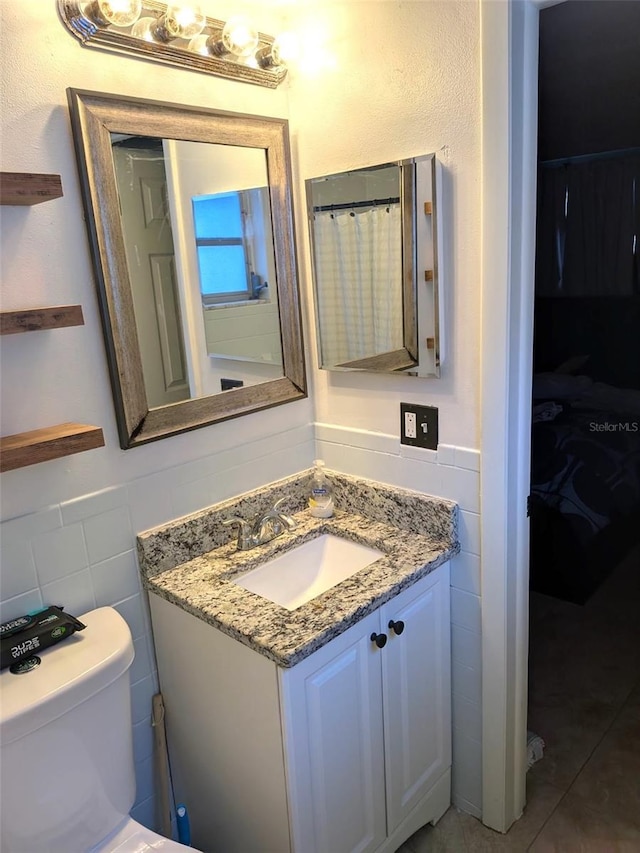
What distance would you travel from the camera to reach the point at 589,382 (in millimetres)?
2973

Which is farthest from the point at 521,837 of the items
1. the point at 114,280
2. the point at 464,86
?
the point at 464,86

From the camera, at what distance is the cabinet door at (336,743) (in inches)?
50.2

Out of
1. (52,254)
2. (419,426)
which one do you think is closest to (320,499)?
(419,426)

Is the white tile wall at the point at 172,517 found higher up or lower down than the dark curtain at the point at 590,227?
lower down

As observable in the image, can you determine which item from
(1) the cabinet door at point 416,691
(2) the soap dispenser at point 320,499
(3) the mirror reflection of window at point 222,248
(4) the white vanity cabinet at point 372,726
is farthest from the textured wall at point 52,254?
(1) the cabinet door at point 416,691

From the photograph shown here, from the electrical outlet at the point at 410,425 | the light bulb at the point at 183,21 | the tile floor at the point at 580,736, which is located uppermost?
the light bulb at the point at 183,21

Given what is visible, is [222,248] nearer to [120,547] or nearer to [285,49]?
[285,49]

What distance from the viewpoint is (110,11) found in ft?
4.06

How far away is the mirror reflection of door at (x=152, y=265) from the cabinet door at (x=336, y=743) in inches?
28.7

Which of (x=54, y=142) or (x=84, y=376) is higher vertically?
(x=54, y=142)

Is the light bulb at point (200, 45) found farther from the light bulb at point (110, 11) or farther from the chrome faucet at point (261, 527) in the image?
the chrome faucet at point (261, 527)

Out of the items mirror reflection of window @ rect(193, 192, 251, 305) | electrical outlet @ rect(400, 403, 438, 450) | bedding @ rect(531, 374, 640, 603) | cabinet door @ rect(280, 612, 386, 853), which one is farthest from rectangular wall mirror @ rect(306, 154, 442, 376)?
bedding @ rect(531, 374, 640, 603)

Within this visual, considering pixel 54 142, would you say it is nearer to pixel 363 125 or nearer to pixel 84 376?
pixel 84 376

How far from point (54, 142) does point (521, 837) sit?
215 centimetres
